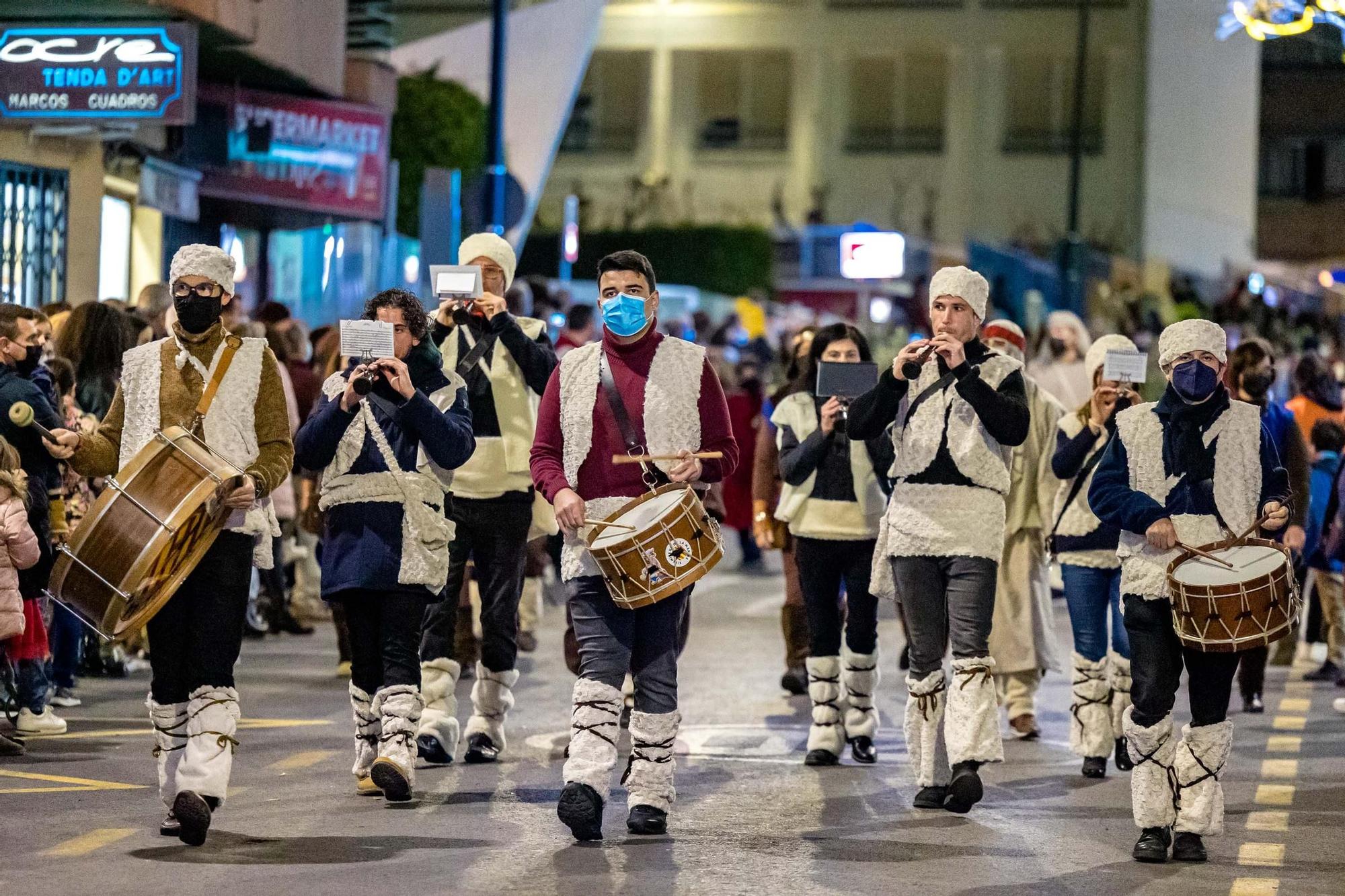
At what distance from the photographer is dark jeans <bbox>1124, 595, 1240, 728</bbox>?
27.2 feet

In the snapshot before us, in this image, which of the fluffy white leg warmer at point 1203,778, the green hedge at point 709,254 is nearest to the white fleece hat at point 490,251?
the fluffy white leg warmer at point 1203,778

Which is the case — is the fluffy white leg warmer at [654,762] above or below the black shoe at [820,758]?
above

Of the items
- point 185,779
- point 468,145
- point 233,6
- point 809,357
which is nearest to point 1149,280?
point 468,145

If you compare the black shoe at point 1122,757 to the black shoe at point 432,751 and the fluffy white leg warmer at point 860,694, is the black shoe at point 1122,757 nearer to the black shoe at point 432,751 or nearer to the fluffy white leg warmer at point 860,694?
the fluffy white leg warmer at point 860,694

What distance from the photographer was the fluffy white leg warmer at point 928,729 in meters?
9.27

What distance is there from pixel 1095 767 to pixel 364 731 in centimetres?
330

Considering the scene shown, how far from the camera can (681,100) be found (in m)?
57.6

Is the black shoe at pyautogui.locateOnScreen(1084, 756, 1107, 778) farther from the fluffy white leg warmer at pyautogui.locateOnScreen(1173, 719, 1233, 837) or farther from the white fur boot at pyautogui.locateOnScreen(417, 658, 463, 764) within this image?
the white fur boot at pyautogui.locateOnScreen(417, 658, 463, 764)

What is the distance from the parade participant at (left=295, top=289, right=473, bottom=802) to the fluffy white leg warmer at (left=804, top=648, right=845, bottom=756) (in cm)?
218

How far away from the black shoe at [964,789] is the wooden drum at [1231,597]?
124 cm

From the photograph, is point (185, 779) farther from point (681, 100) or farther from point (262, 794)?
point (681, 100)

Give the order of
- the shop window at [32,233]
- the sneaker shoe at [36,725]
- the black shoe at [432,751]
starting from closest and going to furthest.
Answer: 1. the black shoe at [432,751]
2. the sneaker shoe at [36,725]
3. the shop window at [32,233]

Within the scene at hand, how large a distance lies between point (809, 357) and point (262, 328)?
372 centimetres

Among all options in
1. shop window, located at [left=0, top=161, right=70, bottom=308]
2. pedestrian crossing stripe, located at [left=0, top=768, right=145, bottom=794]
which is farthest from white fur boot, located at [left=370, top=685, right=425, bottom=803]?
shop window, located at [left=0, top=161, right=70, bottom=308]
